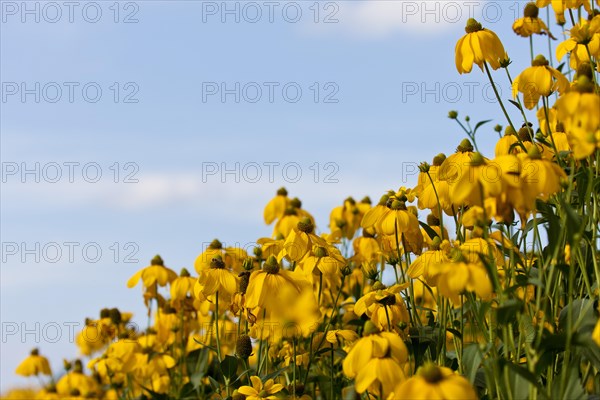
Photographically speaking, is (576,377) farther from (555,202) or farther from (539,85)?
(539,85)

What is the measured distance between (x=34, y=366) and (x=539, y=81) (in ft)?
10.8

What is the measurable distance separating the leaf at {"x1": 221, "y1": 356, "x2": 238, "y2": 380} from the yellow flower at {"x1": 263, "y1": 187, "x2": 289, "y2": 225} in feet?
5.71

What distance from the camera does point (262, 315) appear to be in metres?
2.27

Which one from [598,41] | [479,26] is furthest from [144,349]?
[598,41]

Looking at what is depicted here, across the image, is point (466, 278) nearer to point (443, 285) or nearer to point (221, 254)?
point (443, 285)

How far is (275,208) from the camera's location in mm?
4168

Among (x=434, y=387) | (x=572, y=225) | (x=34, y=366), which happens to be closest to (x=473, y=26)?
(x=572, y=225)

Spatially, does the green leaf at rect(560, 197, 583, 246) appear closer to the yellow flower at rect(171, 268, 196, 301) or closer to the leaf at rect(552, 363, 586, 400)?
the leaf at rect(552, 363, 586, 400)

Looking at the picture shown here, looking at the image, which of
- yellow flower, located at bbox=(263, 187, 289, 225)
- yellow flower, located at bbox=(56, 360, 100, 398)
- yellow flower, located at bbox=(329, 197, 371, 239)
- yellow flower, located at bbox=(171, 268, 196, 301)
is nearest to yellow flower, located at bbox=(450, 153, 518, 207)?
yellow flower, located at bbox=(171, 268, 196, 301)

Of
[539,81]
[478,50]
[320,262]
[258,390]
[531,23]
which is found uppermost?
[531,23]

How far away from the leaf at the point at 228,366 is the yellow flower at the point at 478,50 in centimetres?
115

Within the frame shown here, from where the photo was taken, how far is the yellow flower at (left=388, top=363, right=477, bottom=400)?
142 centimetres

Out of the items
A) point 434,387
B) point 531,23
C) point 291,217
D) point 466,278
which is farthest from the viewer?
point 291,217

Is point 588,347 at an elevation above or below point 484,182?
below
